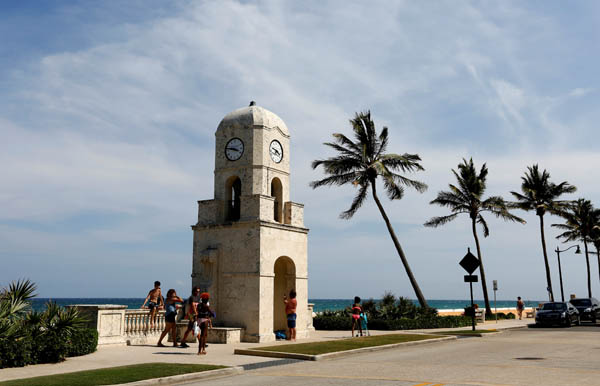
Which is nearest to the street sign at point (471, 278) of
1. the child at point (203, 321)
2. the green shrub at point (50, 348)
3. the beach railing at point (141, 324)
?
the child at point (203, 321)

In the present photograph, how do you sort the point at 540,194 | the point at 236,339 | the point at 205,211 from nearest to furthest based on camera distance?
the point at 236,339
the point at 205,211
the point at 540,194

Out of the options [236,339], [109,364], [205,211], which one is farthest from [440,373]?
→ [205,211]

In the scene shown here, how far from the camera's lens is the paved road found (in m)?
10.7

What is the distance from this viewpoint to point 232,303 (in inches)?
816

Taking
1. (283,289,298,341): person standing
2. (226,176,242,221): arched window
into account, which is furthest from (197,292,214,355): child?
(226,176,242,221): arched window

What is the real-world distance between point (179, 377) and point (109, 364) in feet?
9.85

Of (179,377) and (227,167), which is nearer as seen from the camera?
(179,377)

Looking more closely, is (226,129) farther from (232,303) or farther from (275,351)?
(275,351)

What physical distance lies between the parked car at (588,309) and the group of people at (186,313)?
1032 inches

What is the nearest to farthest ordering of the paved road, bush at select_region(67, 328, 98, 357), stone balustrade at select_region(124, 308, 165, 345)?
the paved road < bush at select_region(67, 328, 98, 357) < stone balustrade at select_region(124, 308, 165, 345)

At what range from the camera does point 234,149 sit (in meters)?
22.3

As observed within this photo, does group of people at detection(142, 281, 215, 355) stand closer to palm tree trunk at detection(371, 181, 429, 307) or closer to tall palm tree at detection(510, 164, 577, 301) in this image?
palm tree trunk at detection(371, 181, 429, 307)

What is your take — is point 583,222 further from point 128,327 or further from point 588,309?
point 128,327

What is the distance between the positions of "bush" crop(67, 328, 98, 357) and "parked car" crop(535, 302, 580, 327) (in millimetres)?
24425
